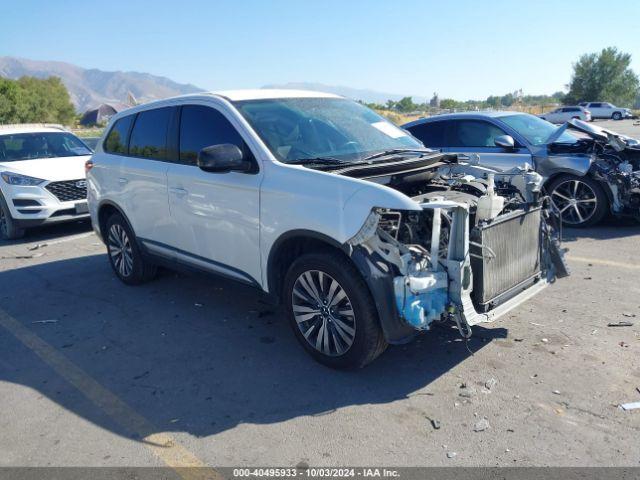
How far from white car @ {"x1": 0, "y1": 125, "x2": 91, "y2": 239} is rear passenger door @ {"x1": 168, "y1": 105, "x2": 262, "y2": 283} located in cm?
471

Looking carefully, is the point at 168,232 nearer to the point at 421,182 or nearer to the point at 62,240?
the point at 421,182

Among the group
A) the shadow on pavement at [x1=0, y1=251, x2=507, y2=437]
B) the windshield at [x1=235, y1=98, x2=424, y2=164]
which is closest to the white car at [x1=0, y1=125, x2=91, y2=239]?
the shadow on pavement at [x1=0, y1=251, x2=507, y2=437]

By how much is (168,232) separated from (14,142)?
6169 mm

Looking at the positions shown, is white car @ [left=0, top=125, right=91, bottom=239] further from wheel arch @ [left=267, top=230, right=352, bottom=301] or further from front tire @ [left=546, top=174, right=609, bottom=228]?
front tire @ [left=546, top=174, right=609, bottom=228]

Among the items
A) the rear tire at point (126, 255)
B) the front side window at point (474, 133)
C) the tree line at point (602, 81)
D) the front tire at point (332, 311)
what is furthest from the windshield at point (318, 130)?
the tree line at point (602, 81)

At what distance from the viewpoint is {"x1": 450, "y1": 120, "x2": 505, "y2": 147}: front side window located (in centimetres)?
827

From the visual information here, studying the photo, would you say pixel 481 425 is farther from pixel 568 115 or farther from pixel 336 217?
pixel 568 115

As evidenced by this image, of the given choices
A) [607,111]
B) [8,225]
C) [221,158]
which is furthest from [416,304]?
[607,111]

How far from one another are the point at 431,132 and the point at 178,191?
532 centimetres

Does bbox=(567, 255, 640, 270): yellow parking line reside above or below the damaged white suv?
below

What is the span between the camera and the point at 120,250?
621 centimetres

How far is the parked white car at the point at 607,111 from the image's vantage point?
5212 cm

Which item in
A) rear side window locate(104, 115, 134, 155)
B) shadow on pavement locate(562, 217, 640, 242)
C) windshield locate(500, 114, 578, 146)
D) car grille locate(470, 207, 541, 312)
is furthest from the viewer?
windshield locate(500, 114, 578, 146)

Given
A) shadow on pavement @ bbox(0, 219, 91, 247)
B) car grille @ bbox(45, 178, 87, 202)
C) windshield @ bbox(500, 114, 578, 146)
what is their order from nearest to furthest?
1. windshield @ bbox(500, 114, 578, 146)
2. car grille @ bbox(45, 178, 87, 202)
3. shadow on pavement @ bbox(0, 219, 91, 247)
